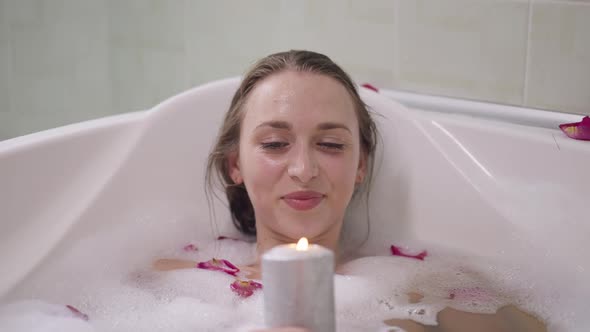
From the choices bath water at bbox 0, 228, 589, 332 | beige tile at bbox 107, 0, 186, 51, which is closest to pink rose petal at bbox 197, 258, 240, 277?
bath water at bbox 0, 228, 589, 332

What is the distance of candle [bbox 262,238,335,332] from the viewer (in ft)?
2.55

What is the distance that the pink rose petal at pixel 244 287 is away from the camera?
1390mm

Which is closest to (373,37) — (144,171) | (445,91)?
(445,91)

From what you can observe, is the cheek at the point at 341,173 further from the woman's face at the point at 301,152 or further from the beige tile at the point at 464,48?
the beige tile at the point at 464,48

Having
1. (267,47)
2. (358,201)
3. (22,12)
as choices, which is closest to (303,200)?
(358,201)

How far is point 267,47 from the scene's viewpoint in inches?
85.0

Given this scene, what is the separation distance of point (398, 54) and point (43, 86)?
4.44 ft

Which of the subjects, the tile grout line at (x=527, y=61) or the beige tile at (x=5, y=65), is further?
the beige tile at (x=5, y=65)

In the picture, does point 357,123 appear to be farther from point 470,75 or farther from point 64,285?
point 64,285

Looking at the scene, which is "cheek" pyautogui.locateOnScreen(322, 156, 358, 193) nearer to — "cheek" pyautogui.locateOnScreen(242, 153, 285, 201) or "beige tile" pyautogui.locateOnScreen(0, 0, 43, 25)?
"cheek" pyautogui.locateOnScreen(242, 153, 285, 201)

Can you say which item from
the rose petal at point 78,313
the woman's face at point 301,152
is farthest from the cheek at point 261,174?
the rose petal at point 78,313

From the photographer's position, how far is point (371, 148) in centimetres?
162

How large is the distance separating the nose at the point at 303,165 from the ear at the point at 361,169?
0.20 meters

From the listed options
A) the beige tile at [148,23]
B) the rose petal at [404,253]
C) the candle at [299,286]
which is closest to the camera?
the candle at [299,286]
